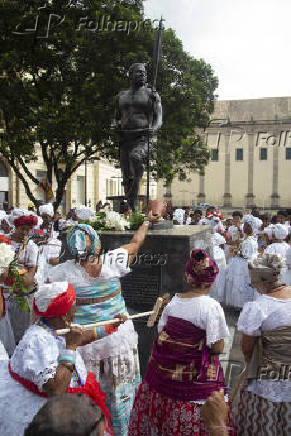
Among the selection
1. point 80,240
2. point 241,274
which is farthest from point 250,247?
point 80,240

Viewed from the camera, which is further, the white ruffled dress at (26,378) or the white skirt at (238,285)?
the white skirt at (238,285)

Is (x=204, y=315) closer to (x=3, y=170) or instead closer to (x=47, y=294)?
(x=47, y=294)

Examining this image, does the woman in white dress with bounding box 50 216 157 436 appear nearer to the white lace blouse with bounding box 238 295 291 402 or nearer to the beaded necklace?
the beaded necklace

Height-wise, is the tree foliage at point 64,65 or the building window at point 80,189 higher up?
the tree foliage at point 64,65

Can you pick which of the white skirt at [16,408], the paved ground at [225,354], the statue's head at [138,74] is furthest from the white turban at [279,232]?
the white skirt at [16,408]

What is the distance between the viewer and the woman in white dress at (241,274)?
8742 millimetres

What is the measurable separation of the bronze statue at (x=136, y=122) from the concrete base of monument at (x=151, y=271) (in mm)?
2144

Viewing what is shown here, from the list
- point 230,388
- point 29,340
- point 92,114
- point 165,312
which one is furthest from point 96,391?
point 92,114

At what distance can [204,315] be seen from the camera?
3023 mm

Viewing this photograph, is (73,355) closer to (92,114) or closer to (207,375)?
(207,375)

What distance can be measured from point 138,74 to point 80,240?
181 inches

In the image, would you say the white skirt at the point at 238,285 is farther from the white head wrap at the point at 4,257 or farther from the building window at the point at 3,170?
the building window at the point at 3,170

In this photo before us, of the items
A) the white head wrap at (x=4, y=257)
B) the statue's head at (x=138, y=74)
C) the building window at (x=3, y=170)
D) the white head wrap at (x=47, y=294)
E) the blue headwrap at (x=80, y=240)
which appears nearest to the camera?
the white head wrap at (x=47, y=294)

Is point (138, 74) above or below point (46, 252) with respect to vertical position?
above
